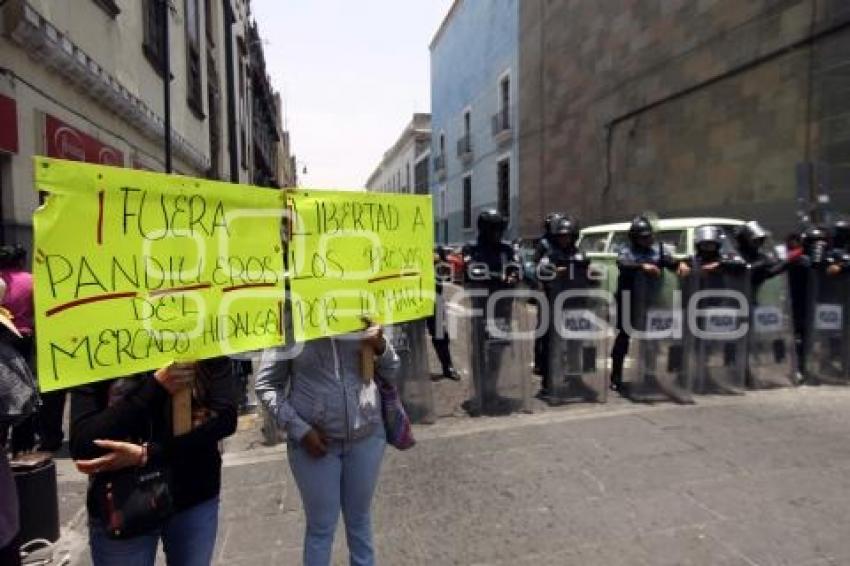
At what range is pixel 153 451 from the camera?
1.98 meters

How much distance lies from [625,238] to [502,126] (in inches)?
783

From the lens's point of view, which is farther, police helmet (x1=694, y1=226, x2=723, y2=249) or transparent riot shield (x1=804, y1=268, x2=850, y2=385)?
transparent riot shield (x1=804, y1=268, x2=850, y2=385)

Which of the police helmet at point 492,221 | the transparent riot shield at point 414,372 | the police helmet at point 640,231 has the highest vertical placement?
the police helmet at point 492,221

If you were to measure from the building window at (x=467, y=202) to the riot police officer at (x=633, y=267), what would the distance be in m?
31.2

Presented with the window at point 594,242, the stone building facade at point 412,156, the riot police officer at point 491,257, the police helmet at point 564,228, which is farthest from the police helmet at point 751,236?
the stone building facade at point 412,156

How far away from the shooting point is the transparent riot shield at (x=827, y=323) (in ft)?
23.7

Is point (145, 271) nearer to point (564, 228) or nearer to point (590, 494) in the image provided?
point (590, 494)

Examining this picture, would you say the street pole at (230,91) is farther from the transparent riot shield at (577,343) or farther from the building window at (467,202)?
the transparent riot shield at (577,343)

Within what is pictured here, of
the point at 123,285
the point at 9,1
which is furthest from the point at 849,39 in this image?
the point at 123,285

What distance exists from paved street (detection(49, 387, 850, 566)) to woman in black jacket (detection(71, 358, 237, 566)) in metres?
1.37

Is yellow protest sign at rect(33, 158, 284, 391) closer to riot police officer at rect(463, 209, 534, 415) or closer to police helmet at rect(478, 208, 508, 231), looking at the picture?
riot police officer at rect(463, 209, 534, 415)

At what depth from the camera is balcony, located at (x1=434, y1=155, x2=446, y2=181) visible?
1741 inches

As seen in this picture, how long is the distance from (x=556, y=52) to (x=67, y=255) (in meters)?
23.8

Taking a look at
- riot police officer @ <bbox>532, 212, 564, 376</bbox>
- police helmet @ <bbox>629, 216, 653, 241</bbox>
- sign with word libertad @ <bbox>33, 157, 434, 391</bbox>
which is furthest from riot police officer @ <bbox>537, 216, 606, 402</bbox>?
sign with word libertad @ <bbox>33, 157, 434, 391</bbox>
